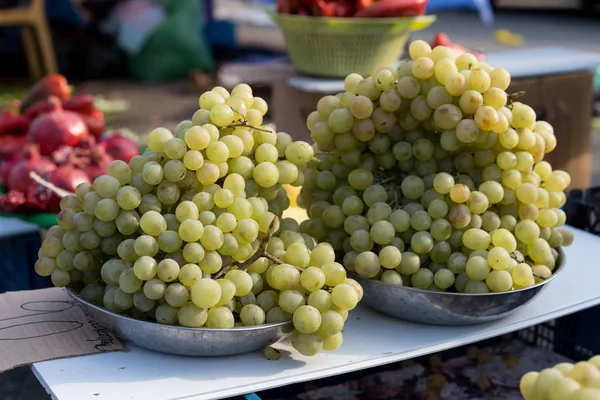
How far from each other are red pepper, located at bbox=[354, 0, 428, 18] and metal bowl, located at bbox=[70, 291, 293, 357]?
77.1 inches

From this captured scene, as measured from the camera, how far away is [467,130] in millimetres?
1338

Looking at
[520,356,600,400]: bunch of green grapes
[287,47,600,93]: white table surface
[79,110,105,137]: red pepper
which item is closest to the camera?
[520,356,600,400]: bunch of green grapes

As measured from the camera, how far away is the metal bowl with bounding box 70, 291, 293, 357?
1.21 m

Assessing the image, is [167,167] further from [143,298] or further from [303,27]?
[303,27]

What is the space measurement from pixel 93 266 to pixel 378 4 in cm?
196

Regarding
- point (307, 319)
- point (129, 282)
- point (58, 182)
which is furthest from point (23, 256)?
point (307, 319)

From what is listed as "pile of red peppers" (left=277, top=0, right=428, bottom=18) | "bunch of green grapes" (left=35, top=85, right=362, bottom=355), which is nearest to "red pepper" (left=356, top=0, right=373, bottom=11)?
"pile of red peppers" (left=277, top=0, right=428, bottom=18)

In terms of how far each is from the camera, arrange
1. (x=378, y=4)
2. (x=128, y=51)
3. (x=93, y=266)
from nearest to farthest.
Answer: (x=93, y=266), (x=378, y=4), (x=128, y=51)

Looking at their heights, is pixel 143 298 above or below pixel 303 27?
below

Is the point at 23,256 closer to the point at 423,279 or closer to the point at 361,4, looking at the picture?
the point at 423,279

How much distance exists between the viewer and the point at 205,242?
4.01ft

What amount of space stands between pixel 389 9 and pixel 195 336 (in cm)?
205

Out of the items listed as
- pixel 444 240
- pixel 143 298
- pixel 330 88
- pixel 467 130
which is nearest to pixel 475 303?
pixel 444 240

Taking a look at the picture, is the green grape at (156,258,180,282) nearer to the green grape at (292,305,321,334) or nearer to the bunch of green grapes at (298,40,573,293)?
the green grape at (292,305,321,334)
